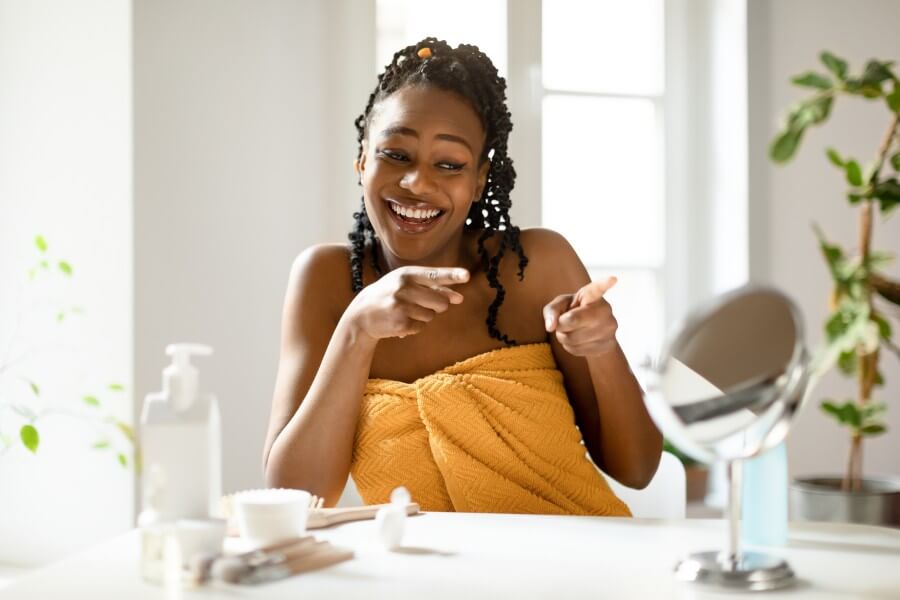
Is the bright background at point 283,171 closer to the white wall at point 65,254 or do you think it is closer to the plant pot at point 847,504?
the white wall at point 65,254

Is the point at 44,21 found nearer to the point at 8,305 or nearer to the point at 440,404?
the point at 8,305

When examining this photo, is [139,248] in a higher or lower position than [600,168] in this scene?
lower

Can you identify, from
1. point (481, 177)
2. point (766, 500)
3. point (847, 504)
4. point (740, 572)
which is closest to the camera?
point (740, 572)

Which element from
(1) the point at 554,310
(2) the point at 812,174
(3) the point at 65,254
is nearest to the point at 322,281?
(1) the point at 554,310

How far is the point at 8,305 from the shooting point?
7.41ft

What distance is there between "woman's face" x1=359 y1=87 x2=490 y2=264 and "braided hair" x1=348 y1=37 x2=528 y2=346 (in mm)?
27

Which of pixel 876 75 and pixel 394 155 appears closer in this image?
pixel 394 155

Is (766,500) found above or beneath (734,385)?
beneath

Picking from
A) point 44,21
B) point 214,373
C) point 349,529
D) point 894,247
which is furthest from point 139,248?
point 894,247

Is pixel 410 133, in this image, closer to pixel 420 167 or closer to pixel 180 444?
pixel 420 167

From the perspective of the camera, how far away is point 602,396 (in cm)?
141

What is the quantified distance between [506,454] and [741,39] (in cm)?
170

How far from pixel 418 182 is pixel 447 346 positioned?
25 centimetres

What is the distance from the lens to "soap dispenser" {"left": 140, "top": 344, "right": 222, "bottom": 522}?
0.80m
